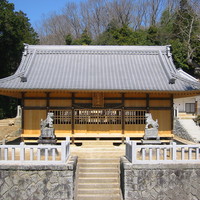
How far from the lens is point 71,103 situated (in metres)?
14.6

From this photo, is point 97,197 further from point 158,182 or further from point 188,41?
point 188,41

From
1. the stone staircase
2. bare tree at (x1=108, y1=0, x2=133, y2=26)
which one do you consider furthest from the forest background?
the stone staircase

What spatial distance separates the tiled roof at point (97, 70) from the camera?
45.1 feet

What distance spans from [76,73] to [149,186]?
847 cm

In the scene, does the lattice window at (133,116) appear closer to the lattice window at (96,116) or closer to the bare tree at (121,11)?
the lattice window at (96,116)

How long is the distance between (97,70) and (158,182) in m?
8.43

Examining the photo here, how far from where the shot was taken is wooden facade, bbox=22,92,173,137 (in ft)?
47.8

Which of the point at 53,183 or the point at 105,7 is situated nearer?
the point at 53,183

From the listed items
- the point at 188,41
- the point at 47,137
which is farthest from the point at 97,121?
the point at 188,41

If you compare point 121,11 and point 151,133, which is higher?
point 121,11

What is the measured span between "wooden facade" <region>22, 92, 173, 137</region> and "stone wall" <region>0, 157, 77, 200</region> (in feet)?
17.9

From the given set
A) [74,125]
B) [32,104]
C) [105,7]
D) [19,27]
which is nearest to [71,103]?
[74,125]

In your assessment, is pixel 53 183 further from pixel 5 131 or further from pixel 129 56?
pixel 5 131

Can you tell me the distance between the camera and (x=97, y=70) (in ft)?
50.8
